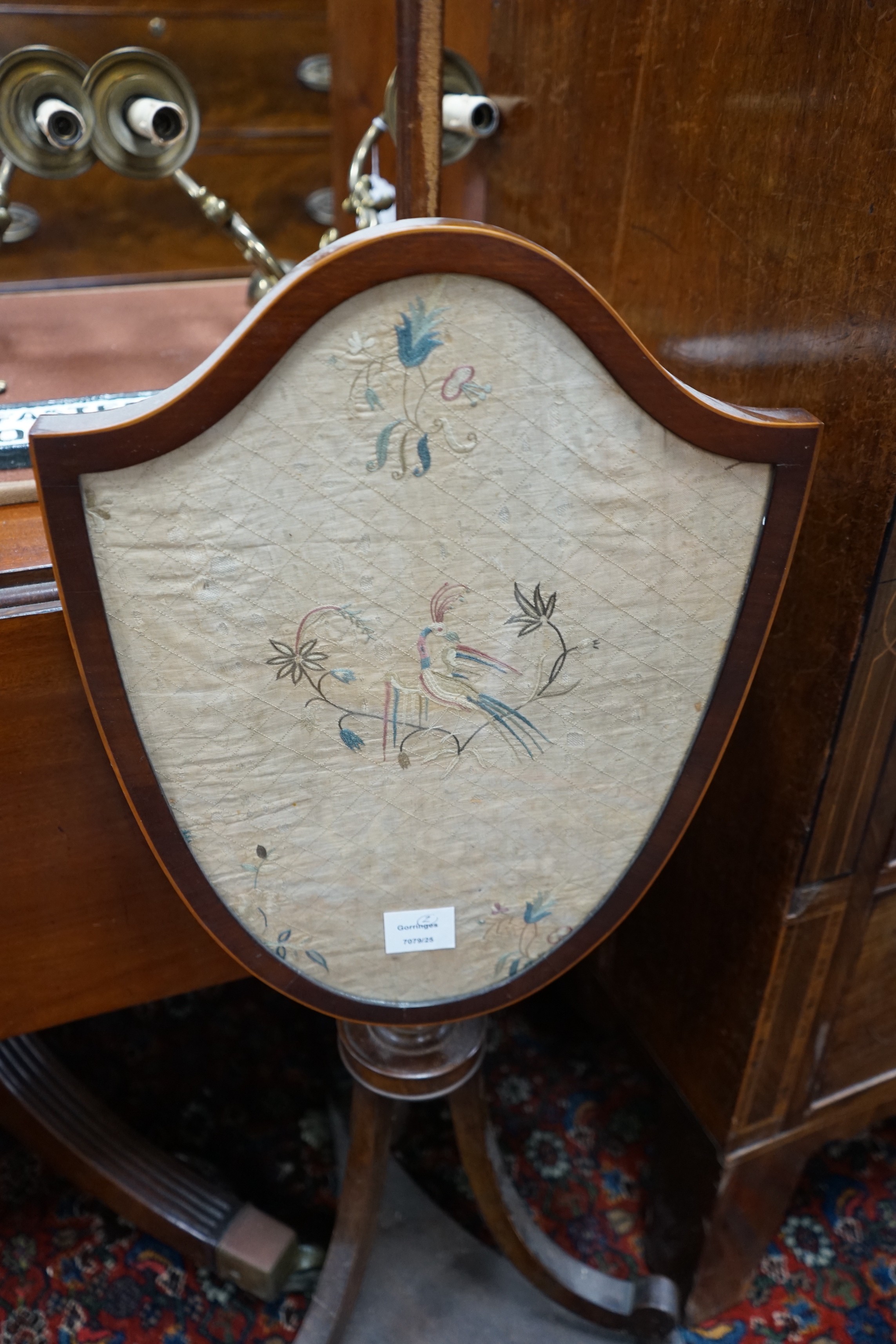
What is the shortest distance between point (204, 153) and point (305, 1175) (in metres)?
1.56

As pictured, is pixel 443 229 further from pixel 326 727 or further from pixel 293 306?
pixel 326 727

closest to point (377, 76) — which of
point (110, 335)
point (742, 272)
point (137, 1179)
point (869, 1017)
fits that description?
point (110, 335)

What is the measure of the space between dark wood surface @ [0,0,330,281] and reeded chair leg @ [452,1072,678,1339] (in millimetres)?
1460

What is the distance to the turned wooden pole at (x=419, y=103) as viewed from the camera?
56 cm

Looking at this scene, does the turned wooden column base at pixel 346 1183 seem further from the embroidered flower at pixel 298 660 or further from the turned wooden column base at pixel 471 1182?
the embroidered flower at pixel 298 660

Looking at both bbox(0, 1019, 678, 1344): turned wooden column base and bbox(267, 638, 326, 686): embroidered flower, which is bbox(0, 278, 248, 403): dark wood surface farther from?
bbox(0, 1019, 678, 1344): turned wooden column base

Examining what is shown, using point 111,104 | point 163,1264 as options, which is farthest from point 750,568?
point 163,1264

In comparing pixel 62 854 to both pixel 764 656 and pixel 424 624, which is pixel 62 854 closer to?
pixel 424 624

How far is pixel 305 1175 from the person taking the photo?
1.20 metres

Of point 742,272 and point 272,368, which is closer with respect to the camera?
point 272,368

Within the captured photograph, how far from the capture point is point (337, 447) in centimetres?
54

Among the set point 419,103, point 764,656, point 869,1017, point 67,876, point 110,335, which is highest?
point 419,103

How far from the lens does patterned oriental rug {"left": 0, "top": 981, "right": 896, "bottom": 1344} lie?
1.08 metres

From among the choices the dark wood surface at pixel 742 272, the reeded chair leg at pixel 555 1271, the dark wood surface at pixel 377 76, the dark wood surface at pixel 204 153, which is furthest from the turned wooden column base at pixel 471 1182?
the dark wood surface at pixel 204 153
